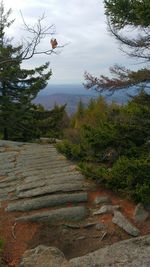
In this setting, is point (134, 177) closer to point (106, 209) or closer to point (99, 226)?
point (106, 209)

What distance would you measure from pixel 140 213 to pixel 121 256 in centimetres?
157

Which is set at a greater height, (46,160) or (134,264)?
(46,160)

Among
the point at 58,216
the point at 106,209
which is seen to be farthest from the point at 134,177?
the point at 58,216

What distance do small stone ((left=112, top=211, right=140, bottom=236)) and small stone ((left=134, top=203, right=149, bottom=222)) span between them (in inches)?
10.0

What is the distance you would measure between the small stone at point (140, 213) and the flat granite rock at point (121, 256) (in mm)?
778

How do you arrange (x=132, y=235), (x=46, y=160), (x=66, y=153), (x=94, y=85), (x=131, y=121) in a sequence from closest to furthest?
1. (x=132, y=235)
2. (x=131, y=121)
3. (x=94, y=85)
4. (x=66, y=153)
5. (x=46, y=160)

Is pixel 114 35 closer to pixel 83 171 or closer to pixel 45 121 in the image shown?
pixel 83 171

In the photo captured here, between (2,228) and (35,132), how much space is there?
1667cm

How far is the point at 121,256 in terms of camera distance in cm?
644

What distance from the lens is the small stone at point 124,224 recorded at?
24.3ft

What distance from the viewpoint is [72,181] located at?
935 cm

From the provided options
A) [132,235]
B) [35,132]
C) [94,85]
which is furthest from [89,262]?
[35,132]

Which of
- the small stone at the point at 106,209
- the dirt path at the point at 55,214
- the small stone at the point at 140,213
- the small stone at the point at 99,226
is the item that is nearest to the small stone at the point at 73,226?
the dirt path at the point at 55,214

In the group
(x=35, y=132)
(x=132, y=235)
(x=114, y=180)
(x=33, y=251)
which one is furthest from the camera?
(x=35, y=132)
